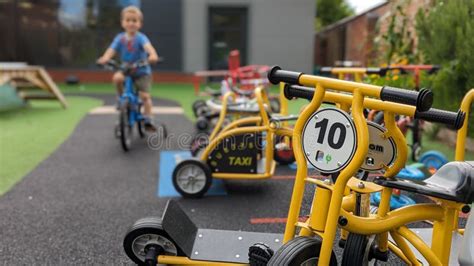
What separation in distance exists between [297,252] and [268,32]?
15.4 meters

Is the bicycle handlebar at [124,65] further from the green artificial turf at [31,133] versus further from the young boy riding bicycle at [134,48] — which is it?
the green artificial turf at [31,133]

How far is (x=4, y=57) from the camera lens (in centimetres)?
1692

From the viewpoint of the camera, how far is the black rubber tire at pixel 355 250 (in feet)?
6.33

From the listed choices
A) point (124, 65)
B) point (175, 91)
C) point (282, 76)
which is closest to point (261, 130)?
point (282, 76)

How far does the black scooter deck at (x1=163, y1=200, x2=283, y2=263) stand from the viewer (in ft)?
8.19

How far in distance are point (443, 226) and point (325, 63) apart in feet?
56.9

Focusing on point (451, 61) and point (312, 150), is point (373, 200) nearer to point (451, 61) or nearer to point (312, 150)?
point (312, 150)

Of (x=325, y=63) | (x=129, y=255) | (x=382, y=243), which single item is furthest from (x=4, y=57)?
(x=382, y=243)

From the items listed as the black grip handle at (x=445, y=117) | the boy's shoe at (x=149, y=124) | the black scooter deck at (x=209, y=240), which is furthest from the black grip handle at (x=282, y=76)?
the boy's shoe at (x=149, y=124)

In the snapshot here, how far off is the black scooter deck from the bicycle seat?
90 centimetres

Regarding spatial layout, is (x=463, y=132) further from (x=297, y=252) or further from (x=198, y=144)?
(x=198, y=144)

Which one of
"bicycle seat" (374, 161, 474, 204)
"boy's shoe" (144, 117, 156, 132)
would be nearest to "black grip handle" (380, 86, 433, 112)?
"bicycle seat" (374, 161, 474, 204)

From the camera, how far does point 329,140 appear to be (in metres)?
1.84

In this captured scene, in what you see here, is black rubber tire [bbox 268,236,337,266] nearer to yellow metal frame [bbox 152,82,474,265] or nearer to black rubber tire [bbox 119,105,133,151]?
yellow metal frame [bbox 152,82,474,265]
